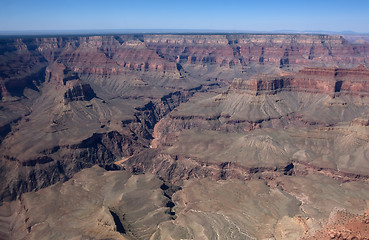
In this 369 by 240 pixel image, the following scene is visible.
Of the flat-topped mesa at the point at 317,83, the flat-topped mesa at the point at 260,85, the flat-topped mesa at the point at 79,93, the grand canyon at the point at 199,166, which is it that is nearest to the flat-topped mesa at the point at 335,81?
the flat-topped mesa at the point at 317,83

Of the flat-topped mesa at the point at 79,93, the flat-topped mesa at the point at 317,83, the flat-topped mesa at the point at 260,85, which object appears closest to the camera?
the flat-topped mesa at the point at 79,93

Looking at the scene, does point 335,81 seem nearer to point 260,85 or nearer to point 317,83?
point 317,83

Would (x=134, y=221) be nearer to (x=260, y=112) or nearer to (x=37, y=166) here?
(x=37, y=166)

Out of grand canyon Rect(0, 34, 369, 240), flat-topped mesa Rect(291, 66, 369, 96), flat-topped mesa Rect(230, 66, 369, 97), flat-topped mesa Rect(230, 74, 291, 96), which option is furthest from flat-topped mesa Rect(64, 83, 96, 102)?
flat-topped mesa Rect(291, 66, 369, 96)

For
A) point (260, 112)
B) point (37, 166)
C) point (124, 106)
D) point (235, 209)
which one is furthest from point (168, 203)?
point (124, 106)

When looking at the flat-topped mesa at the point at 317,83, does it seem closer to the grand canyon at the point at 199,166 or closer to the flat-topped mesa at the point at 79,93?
the grand canyon at the point at 199,166

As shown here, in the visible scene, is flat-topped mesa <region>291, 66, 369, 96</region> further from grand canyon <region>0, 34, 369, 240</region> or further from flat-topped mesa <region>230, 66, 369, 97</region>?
grand canyon <region>0, 34, 369, 240</region>
